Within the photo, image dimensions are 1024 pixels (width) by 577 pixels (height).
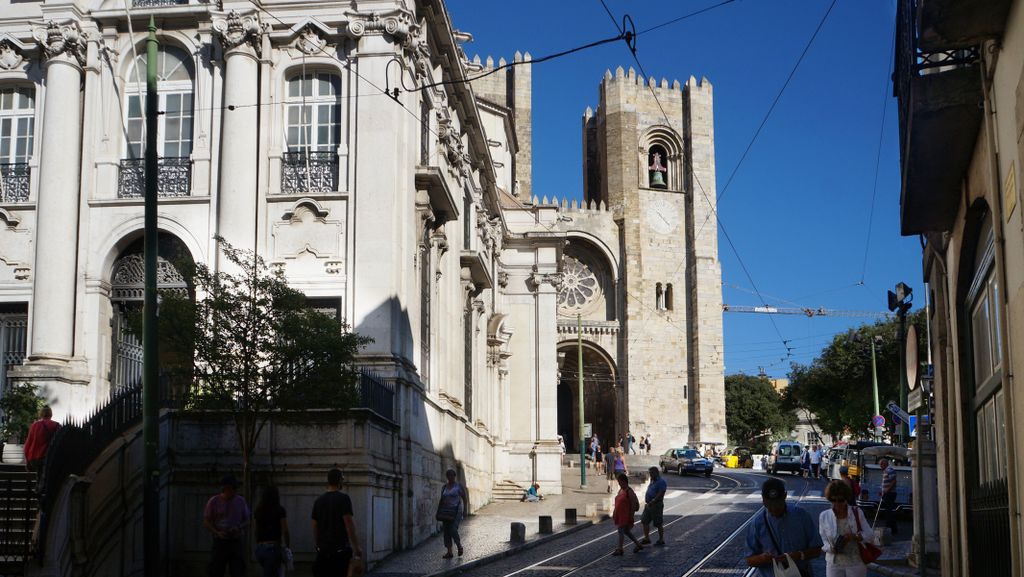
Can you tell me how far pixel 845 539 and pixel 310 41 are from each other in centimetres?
1787

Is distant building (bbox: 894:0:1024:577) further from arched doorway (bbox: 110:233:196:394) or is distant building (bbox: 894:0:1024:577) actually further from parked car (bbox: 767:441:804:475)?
parked car (bbox: 767:441:804:475)

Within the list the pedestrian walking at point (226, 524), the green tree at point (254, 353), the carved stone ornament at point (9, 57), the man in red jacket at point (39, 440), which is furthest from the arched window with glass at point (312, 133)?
the pedestrian walking at point (226, 524)

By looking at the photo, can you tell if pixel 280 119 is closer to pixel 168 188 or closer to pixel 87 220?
pixel 168 188

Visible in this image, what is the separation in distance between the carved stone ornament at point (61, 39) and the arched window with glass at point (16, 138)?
1.31 meters

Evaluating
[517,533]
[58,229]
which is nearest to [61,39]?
[58,229]

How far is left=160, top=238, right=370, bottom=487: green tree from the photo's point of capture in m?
18.4

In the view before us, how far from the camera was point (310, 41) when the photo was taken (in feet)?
83.0

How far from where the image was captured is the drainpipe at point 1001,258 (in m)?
8.98

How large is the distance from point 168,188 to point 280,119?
2.62 meters

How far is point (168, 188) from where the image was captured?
83.0 feet

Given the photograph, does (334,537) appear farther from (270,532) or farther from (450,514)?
(450,514)

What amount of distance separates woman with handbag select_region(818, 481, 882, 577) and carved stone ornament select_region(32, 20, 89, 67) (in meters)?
19.6

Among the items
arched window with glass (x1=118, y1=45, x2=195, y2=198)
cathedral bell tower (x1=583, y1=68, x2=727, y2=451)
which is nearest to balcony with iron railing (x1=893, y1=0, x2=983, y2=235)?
arched window with glass (x1=118, y1=45, x2=195, y2=198)

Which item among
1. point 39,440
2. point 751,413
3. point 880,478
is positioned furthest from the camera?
point 751,413
